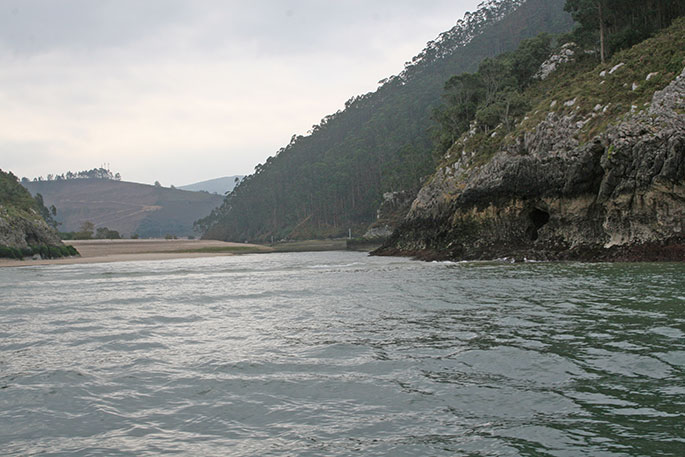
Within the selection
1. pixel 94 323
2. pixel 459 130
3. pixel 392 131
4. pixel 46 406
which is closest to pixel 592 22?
pixel 459 130

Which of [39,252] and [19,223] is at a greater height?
[19,223]

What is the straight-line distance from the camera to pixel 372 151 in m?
153

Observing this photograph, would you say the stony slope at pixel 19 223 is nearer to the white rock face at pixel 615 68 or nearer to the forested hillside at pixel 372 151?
the white rock face at pixel 615 68

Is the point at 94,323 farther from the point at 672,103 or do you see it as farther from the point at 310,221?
the point at 310,221

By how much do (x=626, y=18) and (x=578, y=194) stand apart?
30.2 meters

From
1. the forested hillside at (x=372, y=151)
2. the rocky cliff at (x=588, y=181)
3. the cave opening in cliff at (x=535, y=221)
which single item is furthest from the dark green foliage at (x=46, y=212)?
the cave opening in cliff at (x=535, y=221)

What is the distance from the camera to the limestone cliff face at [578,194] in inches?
1085

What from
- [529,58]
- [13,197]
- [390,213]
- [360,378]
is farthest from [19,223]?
[390,213]

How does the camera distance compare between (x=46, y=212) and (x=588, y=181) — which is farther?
(x=46, y=212)

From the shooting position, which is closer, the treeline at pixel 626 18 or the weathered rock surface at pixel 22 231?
the treeline at pixel 626 18

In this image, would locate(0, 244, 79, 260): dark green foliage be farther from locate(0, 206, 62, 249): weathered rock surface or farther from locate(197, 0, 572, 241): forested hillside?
locate(197, 0, 572, 241): forested hillside

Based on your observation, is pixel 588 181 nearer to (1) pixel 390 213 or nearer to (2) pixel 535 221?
(2) pixel 535 221

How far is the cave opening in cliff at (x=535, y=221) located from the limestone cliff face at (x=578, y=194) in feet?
0.25

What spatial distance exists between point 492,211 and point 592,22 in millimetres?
28716
